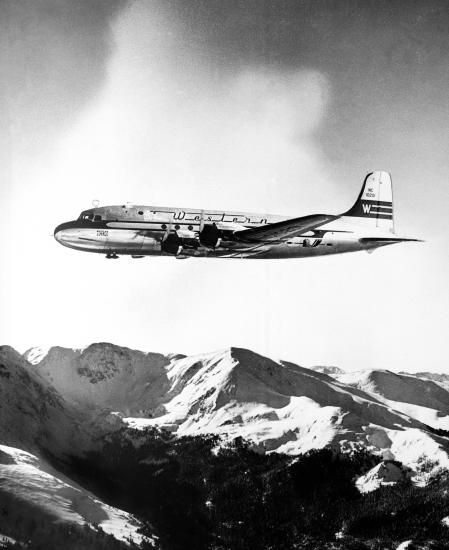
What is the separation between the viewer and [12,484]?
102750 mm

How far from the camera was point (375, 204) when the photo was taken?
52.0 meters

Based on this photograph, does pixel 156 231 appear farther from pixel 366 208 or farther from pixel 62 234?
pixel 366 208

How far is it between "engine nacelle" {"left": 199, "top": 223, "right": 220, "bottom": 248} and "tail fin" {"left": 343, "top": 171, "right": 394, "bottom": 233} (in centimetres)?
1715

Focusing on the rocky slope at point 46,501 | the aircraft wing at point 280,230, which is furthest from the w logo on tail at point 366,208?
the rocky slope at point 46,501

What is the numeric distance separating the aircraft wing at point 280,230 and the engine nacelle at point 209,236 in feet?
5.13

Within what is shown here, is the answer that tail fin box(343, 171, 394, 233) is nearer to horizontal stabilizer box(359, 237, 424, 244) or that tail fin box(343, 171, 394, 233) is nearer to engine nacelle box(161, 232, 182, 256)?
horizontal stabilizer box(359, 237, 424, 244)

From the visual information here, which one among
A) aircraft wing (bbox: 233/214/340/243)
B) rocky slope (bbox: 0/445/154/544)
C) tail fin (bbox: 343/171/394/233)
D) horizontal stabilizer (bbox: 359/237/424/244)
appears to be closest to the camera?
aircraft wing (bbox: 233/214/340/243)

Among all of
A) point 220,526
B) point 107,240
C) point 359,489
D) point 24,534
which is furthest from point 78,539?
point 359,489

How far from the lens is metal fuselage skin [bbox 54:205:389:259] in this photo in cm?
3953

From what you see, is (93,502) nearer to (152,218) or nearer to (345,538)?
(345,538)

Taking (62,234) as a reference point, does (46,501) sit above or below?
below

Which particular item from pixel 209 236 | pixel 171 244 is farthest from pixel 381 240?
pixel 171 244

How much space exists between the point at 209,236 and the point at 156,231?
4.47 m

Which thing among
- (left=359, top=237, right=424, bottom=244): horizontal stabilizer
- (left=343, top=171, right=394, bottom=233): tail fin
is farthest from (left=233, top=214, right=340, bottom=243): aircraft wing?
(left=343, top=171, right=394, bottom=233): tail fin
